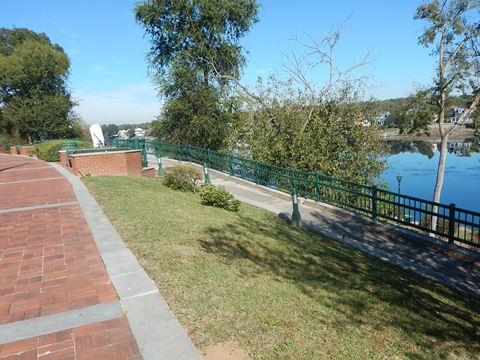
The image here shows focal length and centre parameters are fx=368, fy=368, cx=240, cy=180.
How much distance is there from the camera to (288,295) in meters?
4.55

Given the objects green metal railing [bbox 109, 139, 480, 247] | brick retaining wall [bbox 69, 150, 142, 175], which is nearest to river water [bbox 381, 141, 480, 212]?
green metal railing [bbox 109, 139, 480, 247]

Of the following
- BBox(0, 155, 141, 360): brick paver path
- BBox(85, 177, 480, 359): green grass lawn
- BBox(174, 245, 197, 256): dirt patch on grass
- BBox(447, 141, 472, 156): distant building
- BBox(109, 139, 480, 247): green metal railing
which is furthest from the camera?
BBox(447, 141, 472, 156): distant building

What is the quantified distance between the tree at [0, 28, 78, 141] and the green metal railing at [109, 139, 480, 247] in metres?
Answer: 23.7

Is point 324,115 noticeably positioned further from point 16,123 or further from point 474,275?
point 16,123

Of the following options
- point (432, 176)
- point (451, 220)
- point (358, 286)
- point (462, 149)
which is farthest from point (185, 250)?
point (462, 149)

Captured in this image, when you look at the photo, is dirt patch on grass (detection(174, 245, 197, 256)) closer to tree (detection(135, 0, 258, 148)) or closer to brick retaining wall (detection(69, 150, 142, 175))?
brick retaining wall (detection(69, 150, 142, 175))

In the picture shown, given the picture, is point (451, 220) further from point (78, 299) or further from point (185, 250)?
point (78, 299)

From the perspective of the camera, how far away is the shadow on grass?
13.7ft

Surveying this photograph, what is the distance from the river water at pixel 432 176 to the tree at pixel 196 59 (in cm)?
1609

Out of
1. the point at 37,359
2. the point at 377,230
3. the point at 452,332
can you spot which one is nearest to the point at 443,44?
the point at 377,230

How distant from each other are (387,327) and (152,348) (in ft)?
8.30

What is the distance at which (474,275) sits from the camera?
6828 mm

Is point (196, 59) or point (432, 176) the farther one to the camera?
point (432, 176)

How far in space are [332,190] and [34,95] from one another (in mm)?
39380
